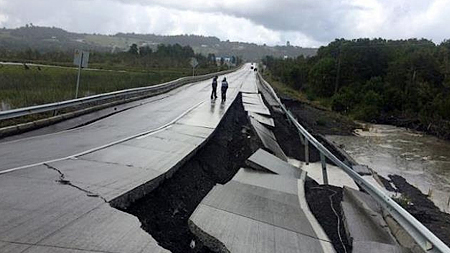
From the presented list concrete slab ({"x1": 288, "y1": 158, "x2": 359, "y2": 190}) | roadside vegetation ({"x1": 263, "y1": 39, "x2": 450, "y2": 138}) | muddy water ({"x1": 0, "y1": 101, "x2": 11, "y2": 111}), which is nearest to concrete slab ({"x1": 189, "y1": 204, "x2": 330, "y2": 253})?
concrete slab ({"x1": 288, "y1": 158, "x2": 359, "y2": 190})

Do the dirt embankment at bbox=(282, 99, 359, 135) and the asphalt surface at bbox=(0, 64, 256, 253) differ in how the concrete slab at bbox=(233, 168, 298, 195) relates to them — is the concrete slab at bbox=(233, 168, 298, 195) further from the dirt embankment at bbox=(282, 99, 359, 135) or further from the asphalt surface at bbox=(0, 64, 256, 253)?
the dirt embankment at bbox=(282, 99, 359, 135)

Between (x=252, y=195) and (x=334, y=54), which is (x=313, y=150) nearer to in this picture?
(x=252, y=195)

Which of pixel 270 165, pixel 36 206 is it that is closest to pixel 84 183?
pixel 36 206

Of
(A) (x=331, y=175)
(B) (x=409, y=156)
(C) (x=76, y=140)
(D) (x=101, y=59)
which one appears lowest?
(B) (x=409, y=156)

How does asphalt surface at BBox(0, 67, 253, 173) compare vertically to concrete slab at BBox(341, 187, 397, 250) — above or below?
below

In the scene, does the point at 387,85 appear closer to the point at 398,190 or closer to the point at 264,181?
the point at 398,190

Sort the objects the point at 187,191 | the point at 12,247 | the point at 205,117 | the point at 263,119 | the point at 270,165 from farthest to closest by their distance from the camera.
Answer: the point at 263,119 → the point at 205,117 → the point at 270,165 → the point at 187,191 → the point at 12,247

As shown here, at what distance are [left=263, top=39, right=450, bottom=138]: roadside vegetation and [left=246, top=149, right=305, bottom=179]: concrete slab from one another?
106ft

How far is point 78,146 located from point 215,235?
6.61m

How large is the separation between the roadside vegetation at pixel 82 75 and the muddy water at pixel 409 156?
16.5m

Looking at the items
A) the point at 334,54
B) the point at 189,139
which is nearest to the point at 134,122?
the point at 189,139

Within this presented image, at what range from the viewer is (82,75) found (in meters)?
40.9

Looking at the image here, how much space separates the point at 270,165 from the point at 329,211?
2628 millimetres

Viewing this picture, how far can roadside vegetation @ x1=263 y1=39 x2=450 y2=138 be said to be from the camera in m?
48.2
